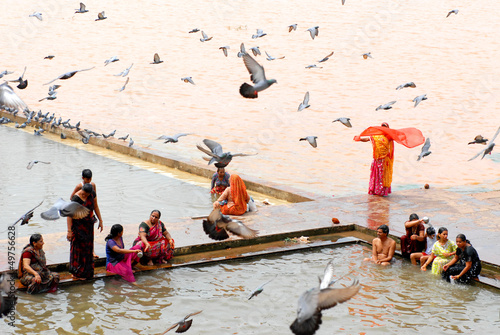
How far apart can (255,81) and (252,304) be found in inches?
91.2

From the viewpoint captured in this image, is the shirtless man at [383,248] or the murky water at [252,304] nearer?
the murky water at [252,304]

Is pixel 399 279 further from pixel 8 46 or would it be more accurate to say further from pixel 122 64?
pixel 8 46

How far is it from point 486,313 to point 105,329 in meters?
3.72

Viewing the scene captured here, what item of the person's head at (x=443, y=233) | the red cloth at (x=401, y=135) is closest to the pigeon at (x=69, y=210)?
the person's head at (x=443, y=233)

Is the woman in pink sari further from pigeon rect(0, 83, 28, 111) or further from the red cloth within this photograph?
the red cloth

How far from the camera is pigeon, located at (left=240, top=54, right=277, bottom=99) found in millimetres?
6672

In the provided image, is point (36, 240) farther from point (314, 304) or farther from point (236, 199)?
point (236, 199)

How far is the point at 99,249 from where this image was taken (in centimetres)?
805

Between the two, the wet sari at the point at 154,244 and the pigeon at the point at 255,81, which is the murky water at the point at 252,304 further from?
the pigeon at the point at 255,81

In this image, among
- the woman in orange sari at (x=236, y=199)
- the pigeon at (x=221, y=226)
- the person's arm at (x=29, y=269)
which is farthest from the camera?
the woman in orange sari at (x=236, y=199)

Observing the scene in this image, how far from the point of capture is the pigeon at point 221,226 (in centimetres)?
721

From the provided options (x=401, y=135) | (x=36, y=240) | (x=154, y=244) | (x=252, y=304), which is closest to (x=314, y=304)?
(x=252, y=304)

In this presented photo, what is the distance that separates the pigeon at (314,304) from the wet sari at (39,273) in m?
3.39

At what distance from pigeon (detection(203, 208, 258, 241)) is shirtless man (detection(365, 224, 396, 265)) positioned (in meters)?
1.61
